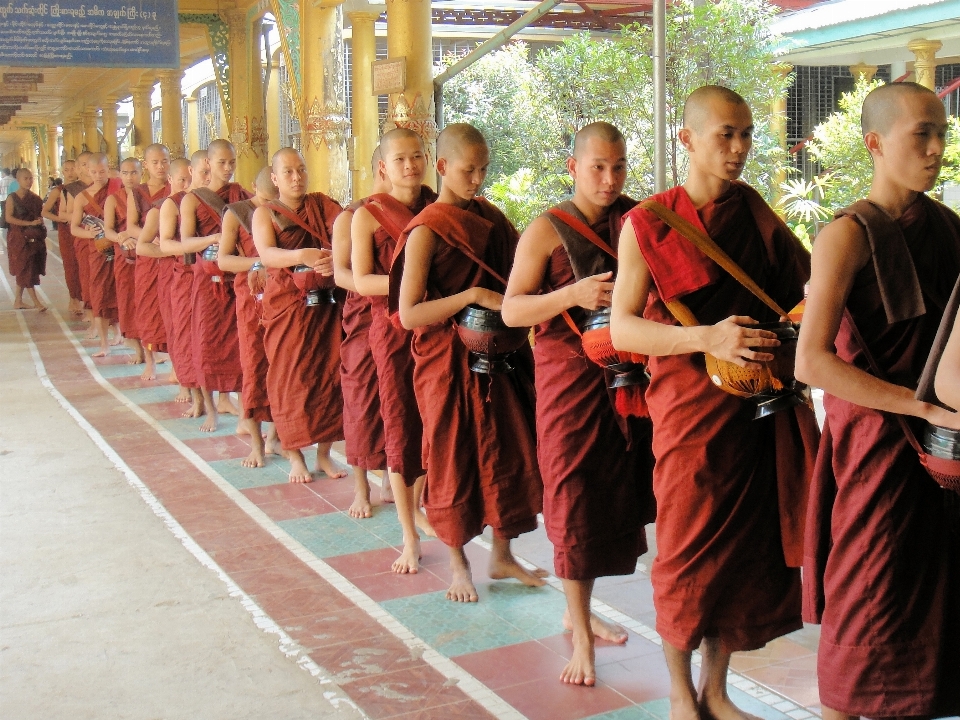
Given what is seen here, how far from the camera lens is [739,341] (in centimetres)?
284

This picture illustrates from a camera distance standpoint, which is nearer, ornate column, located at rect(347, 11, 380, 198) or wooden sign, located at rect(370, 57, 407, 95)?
wooden sign, located at rect(370, 57, 407, 95)

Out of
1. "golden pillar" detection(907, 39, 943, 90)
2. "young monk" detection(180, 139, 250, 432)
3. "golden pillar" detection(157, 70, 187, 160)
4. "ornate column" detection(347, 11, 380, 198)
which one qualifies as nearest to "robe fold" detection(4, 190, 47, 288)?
"ornate column" detection(347, 11, 380, 198)

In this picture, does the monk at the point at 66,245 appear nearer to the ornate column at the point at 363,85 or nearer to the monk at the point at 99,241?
the monk at the point at 99,241

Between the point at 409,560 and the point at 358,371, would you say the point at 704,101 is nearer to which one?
the point at 409,560

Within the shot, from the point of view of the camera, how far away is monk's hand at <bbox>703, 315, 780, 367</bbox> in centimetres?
284

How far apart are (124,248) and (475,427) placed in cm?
671

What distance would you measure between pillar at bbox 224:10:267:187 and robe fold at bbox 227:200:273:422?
876cm

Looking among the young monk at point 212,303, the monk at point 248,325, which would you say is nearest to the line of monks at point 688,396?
the monk at point 248,325

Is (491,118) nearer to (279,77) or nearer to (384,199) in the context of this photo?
(279,77)

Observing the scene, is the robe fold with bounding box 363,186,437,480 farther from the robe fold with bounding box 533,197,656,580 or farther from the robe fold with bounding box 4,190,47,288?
the robe fold with bounding box 4,190,47,288

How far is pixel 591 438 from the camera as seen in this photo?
3.71 m

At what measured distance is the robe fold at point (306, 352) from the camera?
628cm

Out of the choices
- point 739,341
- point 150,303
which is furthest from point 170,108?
point 739,341

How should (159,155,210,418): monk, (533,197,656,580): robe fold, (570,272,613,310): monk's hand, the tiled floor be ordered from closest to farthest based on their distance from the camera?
(570,272,613,310): monk's hand
the tiled floor
(533,197,656,580): robe fold
(159,155,210,418): monk
